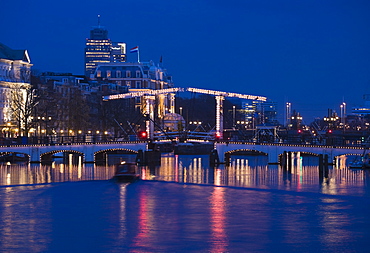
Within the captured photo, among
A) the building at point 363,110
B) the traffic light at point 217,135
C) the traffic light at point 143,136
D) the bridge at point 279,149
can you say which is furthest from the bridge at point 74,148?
the building at point 363,110

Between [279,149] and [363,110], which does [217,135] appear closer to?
[279,149]

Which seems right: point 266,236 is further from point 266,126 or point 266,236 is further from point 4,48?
point 4,48

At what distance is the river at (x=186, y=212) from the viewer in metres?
38.5

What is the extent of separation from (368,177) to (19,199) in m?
28.7

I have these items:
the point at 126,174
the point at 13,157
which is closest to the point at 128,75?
the point at 13,157

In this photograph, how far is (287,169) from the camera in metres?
78.8

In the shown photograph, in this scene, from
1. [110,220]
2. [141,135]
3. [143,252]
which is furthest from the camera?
[141,135]

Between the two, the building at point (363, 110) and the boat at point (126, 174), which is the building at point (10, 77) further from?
the building at point (363, 110)

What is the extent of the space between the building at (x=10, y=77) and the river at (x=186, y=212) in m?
49.6

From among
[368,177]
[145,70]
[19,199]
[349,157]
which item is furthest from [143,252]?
[145,70]

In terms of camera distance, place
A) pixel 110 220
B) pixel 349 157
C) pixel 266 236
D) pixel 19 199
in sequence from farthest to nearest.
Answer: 1. pixel 349 157
2. pixel 19 199
3. pixel 110 220
4. pixel 266 236

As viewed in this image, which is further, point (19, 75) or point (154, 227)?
point (19, 75)

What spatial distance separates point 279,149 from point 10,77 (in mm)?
52045

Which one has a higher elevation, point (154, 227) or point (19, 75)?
point (19, 75)
